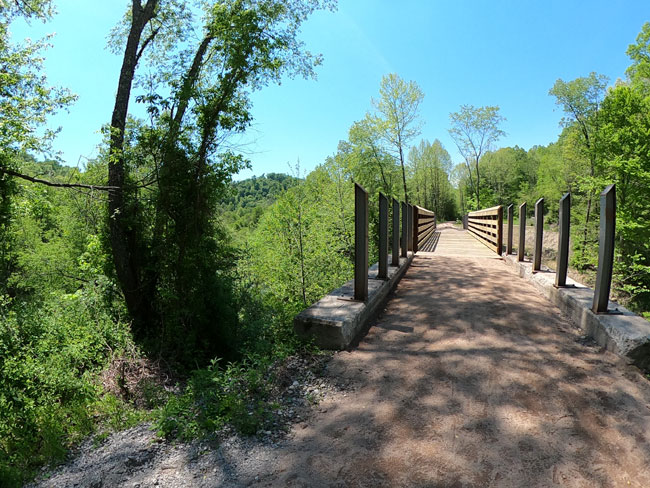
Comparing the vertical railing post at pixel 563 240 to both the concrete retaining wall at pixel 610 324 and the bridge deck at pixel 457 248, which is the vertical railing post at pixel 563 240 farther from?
the bridge deck at pixel 457 248

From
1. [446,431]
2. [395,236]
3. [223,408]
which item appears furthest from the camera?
[395,236]

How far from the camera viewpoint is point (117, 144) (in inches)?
304

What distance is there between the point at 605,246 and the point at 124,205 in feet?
28.8

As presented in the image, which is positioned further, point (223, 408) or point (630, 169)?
point (630, 169)

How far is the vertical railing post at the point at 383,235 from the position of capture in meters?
4.79

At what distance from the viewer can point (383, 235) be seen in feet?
16.3

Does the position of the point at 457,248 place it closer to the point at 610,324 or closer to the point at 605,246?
the point at 605,246

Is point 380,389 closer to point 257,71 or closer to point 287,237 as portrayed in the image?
point 257,71

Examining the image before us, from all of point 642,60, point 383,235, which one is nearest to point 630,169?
point 642,60

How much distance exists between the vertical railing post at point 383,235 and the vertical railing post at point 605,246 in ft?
7.60

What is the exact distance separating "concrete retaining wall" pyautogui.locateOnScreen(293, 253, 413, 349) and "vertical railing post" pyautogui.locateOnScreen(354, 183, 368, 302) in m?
0.16

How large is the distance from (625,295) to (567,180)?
13.9 m

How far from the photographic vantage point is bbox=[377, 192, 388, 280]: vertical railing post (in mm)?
4793

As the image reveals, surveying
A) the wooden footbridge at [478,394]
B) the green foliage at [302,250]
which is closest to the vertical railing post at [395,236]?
the wooden footbridge at [478,394]
